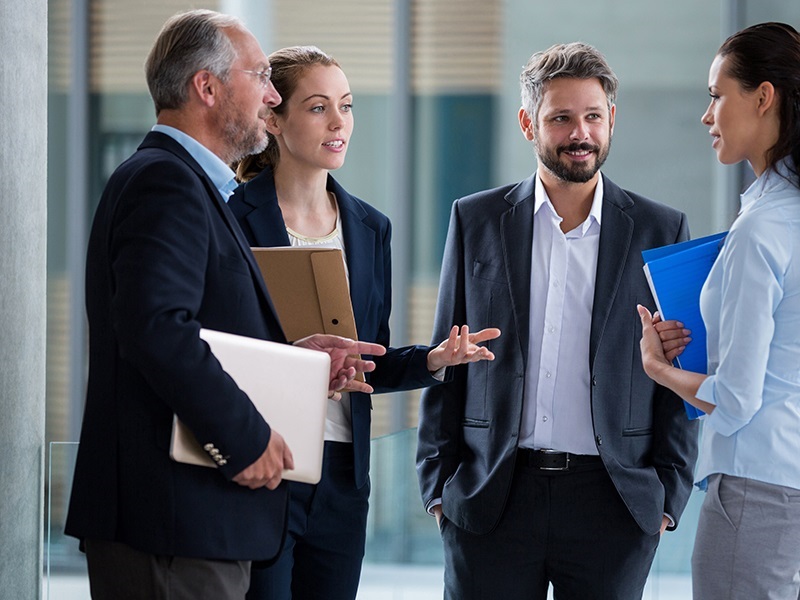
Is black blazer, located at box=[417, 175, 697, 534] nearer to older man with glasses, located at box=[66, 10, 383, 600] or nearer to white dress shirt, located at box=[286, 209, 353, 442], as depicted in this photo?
white dress shirt, located at box=[286, 209, 353, 442]

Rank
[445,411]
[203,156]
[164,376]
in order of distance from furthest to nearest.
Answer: [445,411]
[203,156]
[164,376]

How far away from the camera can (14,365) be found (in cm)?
253

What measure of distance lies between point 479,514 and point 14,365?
1212 millimetres

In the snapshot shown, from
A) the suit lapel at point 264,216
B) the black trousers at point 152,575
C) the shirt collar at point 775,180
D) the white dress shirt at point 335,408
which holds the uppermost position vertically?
the shirt collar at point 775,180

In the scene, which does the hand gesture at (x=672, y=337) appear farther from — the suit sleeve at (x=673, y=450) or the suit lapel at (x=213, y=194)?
the suit lapel at (x=213, y=194)

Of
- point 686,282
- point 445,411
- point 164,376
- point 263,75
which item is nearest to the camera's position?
point 164,376

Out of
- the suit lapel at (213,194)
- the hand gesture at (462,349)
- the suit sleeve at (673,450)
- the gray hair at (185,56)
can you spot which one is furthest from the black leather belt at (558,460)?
the gray hair at (185,56)

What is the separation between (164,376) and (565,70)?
1.40 m

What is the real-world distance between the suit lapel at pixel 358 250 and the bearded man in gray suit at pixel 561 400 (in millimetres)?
A: 231

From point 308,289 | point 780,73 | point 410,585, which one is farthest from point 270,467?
point 410,585

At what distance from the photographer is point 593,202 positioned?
8.82 feet

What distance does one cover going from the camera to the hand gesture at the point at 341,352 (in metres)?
2.35

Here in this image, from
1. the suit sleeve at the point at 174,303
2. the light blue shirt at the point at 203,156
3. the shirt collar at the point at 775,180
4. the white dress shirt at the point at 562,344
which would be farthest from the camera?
the white dress shirt at the point at 562,344

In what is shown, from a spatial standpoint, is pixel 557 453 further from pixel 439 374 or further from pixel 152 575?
pixel 152 575
